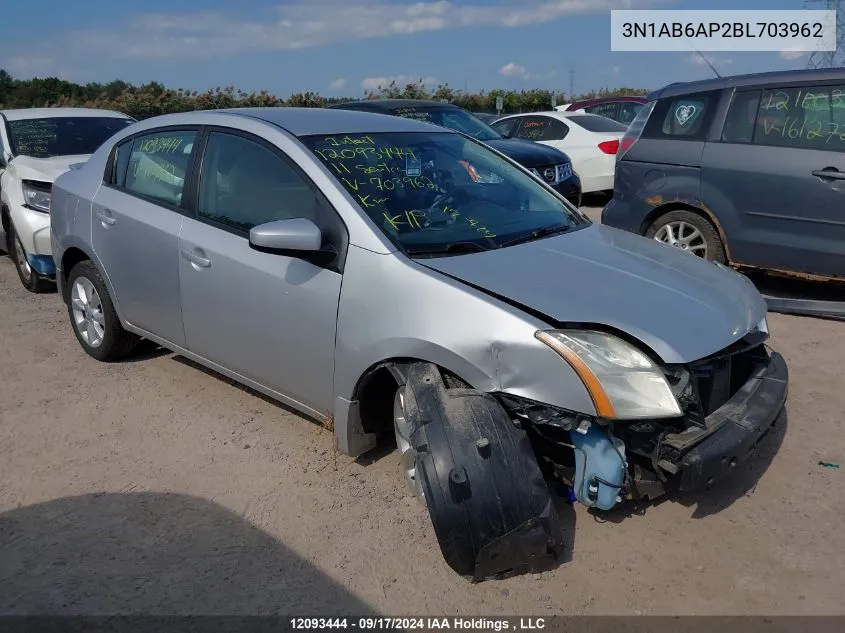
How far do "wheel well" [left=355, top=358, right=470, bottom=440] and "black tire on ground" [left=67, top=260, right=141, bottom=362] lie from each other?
86.9 inches

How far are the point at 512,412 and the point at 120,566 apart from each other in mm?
1650

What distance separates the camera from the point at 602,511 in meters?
3.19

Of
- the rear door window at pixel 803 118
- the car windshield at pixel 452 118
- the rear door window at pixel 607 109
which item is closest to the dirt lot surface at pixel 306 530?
the rear door window at pixel 803 118

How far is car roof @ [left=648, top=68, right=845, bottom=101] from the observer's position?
5.58 meters

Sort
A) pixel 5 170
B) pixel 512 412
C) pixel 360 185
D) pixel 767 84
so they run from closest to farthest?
pixel 512 412
pixel 360 185
pixel 767 84
pixel 5 170

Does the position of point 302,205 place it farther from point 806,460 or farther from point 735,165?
point 735,165

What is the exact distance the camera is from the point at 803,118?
5672 millimetres

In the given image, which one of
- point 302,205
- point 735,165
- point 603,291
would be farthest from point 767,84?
point 302,205

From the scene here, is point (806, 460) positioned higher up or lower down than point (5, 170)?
lower down

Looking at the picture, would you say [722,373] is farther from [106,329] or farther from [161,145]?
[106,329]

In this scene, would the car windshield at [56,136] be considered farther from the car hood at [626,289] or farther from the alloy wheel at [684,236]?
the car hood at [626,289]

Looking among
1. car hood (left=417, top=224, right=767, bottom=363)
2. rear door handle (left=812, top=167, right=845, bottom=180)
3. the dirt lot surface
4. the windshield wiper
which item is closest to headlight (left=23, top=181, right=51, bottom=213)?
the dirt lot surface

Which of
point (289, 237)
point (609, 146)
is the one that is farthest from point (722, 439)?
point (609, 146)

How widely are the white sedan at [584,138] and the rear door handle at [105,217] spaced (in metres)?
7.59
